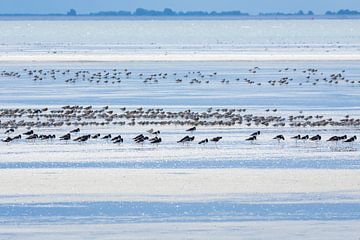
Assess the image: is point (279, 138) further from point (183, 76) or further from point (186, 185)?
point (183, 76)

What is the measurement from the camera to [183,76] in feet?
171

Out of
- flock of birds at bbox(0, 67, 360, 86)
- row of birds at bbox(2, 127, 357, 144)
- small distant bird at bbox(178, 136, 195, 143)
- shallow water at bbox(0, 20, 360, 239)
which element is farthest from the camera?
flock of birds at bbox(0, 67, 360, 86)

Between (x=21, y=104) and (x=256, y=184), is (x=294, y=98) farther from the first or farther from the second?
(x=256, y=184)

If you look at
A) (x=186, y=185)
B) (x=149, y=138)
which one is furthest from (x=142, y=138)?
(x=186, y=185)

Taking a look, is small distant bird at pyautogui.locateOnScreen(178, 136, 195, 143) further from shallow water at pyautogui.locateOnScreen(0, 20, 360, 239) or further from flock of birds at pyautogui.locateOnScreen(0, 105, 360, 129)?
flock of birds at pyautogui.locateOnScreen(0, 105, 360, 129)

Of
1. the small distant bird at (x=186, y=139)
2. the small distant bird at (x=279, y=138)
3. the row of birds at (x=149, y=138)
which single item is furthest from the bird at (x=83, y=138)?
the small distant bird at (x=279, y=138)

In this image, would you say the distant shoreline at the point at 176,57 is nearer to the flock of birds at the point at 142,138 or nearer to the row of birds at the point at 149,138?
the flock of birds at the point at 142,138

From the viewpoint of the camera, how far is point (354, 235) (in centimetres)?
1499

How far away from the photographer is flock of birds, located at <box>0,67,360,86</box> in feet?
157

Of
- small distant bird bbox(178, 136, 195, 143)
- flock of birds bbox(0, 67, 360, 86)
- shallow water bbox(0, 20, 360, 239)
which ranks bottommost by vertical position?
flock of birds bbox(0, 67, 360, 86)

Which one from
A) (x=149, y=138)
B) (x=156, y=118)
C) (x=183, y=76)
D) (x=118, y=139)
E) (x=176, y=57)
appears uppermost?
(x=118, y=139)

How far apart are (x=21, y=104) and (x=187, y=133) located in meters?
10.4

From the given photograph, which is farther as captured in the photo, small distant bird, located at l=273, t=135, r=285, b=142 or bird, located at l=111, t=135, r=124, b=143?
small distant bird, located at l=273, t=135, r=285, b=142

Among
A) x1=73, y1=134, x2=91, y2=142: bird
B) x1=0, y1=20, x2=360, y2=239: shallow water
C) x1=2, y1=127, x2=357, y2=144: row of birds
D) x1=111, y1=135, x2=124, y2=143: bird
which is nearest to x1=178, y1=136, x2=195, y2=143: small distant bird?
x1=2, y1=127, x2=357, y2=144: row of birds
